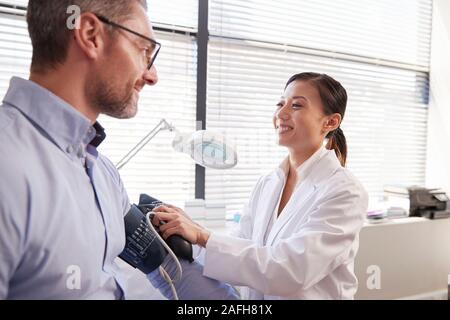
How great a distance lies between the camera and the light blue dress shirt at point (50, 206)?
2.03 feet

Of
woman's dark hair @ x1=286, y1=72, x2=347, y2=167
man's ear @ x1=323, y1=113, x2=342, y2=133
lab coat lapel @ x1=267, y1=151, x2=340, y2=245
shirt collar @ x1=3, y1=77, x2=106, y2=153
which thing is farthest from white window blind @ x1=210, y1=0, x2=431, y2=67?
shirt collar @ x1=3, y1=77, x2=106, y2=153

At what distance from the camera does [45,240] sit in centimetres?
65

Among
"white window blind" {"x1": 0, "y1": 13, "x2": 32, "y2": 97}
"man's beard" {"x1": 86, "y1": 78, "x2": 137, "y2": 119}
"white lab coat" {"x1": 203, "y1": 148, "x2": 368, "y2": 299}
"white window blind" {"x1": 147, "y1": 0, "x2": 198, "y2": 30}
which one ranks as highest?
"white window blind" {"x1": 147, "y1": 0, "x2": 198, "y2": 30}

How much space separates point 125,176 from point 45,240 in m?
1.38

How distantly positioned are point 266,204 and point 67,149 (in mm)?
895

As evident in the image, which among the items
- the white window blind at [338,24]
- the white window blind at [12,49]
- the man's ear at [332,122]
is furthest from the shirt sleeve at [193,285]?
the white window blind at [338,24]

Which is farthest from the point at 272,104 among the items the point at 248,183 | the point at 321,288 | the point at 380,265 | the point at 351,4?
the point at 321,288

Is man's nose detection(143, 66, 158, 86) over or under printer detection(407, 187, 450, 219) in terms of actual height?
over

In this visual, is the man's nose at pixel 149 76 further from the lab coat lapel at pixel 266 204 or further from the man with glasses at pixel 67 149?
the lab coat lapel at pixel 266 204

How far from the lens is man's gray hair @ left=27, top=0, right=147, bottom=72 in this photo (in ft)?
2.44

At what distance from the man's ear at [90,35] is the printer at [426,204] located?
2.30 metres

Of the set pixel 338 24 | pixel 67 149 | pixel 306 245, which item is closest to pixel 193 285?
pixel 306 245

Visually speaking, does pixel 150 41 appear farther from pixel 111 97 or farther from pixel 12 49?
pixel 12 49

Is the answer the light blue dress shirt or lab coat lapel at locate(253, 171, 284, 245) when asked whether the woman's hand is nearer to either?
the light blue dress shirt
